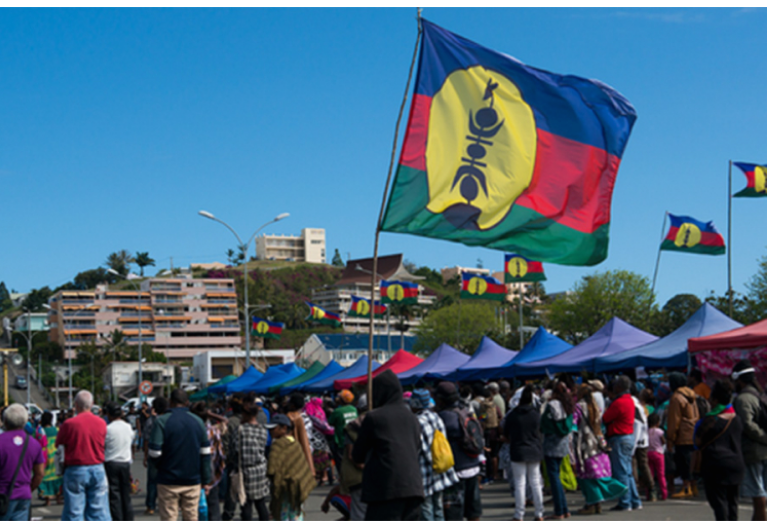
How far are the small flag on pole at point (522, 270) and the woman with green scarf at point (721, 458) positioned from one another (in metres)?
33.5

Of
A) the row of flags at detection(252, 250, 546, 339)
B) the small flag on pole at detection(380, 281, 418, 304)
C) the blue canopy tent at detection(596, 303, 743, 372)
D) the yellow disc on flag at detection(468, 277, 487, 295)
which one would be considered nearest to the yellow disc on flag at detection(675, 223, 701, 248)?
the row of flags at detection(252, 250, 546, 339)

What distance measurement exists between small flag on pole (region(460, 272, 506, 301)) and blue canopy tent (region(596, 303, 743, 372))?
22.8 meters

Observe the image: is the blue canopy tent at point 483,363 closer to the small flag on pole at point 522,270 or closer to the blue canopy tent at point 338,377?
the blue canopy tent at point 338,377

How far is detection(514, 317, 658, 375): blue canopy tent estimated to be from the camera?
2088cm

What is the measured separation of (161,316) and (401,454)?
496 ft

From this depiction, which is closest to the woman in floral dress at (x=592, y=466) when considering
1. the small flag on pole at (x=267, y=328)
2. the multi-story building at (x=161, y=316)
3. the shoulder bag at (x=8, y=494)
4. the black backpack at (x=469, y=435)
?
the black backpack at (x=469, y=435)

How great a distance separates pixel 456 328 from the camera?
106625 millimetres

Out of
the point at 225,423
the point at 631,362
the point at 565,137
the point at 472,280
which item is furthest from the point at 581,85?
the point at 472,280

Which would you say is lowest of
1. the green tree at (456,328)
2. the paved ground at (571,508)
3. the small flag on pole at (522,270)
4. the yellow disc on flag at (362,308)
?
the green tree at (456,328)

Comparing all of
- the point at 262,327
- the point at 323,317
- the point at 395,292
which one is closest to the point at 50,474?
the point at 395,292

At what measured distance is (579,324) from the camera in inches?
3275

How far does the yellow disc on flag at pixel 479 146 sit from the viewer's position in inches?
382

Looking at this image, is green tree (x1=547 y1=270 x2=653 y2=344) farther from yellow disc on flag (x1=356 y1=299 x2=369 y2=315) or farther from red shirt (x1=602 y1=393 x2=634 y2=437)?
red shirt (x1=602 y1=393 x2=634 y2=437)

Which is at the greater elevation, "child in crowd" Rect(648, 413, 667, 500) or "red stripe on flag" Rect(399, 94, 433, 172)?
"red stripe on flag" Rect(399, 94, 433, 172)
